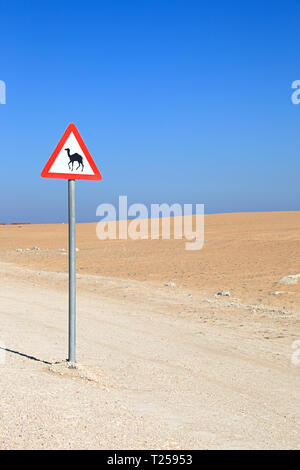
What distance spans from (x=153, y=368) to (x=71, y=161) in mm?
2926

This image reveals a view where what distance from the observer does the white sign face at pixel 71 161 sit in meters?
5.86

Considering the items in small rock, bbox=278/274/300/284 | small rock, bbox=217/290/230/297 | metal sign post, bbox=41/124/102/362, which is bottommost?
small rock, bbox=217/290/230/297

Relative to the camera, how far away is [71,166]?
5.98 metres

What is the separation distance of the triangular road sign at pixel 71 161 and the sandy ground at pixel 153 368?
236 centimetres

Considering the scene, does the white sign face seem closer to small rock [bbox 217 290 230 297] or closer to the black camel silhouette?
the black camel silhouette

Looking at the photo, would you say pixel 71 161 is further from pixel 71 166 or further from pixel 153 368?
pixel 153 368

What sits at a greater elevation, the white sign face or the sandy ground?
the white sign face

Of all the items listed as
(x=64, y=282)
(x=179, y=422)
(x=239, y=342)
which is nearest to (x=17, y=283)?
(x=64, y=282)

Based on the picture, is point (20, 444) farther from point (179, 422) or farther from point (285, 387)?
point (285, 387)

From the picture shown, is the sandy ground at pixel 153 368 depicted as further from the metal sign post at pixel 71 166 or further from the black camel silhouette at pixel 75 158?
the black camel silhouette at pixel 75 158

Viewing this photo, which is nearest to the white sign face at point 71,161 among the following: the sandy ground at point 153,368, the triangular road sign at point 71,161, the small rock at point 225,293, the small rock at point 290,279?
the triangular road sign at point 71,161

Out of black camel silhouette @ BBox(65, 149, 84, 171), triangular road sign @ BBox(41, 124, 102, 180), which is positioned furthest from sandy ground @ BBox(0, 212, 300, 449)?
black camel silhouette @ BBox(65, 149, 84, 171)

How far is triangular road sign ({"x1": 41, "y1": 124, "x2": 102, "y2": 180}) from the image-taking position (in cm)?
584

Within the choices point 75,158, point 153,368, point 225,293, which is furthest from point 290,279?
point 75,158
